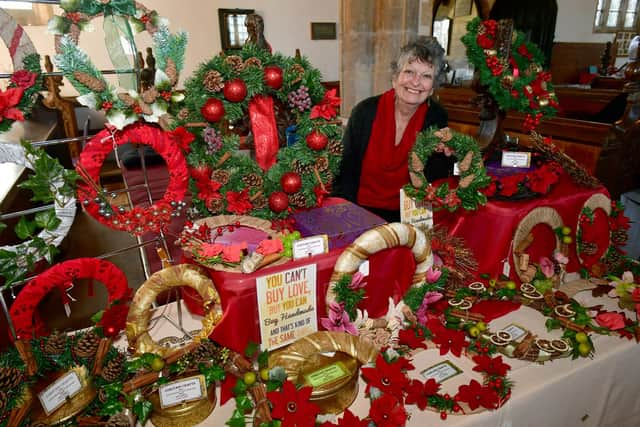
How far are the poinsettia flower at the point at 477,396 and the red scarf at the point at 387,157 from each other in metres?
0.99

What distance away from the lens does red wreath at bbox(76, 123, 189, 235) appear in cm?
110

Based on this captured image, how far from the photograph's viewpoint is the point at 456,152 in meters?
1.52

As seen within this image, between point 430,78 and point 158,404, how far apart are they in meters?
1.55

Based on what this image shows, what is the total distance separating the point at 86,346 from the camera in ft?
3.43

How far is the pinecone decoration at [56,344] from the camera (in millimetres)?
1021

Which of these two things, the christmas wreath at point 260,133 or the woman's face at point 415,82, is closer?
the christmas wreath at point 260,133

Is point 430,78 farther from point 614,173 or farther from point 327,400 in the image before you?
point 614,173

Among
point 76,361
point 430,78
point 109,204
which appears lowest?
point 76,361

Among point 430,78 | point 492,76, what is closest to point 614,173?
point 492,76

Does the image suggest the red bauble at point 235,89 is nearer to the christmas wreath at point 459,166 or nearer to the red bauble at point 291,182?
the red bauble at point 291,182

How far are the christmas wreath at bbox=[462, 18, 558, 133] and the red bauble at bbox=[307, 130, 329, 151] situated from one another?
0.81m

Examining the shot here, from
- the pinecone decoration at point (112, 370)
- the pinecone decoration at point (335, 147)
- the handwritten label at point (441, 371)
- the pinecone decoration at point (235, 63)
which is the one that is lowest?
the handwritten label at point (441, 371)

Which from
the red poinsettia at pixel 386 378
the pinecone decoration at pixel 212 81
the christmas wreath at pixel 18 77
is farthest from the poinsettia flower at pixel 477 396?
the christmas wreath at pixel 18 77

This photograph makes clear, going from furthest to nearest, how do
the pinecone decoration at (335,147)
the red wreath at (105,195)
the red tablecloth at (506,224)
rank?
the red tablecloth at (506,224) < the pinecone decoration at (335,147) < the red wreath at (105,195)
